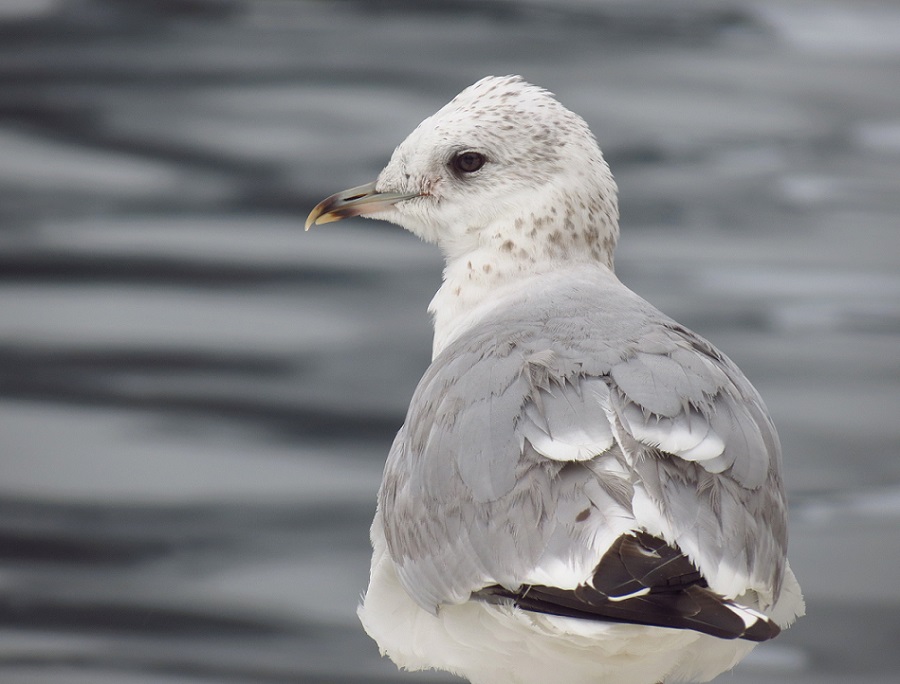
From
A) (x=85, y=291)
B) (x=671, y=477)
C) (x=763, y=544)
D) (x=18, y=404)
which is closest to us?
(x=671, y=477)

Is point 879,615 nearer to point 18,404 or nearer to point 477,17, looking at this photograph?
point 18,404

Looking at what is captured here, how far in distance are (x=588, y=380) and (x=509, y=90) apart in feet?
3.03

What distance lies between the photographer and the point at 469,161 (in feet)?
9.46

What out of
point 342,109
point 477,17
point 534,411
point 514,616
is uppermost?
point 477,17

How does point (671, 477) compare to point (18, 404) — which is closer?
point (671, 477)

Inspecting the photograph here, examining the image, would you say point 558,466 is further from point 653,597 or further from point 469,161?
point 469,161

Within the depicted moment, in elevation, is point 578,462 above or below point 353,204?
below

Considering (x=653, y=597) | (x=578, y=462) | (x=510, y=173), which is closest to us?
(x=653, y=597)

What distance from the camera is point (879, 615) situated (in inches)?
173

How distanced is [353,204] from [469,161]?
0.30 m

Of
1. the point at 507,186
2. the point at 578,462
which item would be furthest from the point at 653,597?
the point at 507,186

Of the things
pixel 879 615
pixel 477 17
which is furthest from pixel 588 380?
pixel 477 17

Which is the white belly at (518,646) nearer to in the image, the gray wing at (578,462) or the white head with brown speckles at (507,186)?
the gray wing at (578,462)

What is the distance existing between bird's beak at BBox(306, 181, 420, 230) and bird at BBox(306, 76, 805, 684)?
0.44 ft
